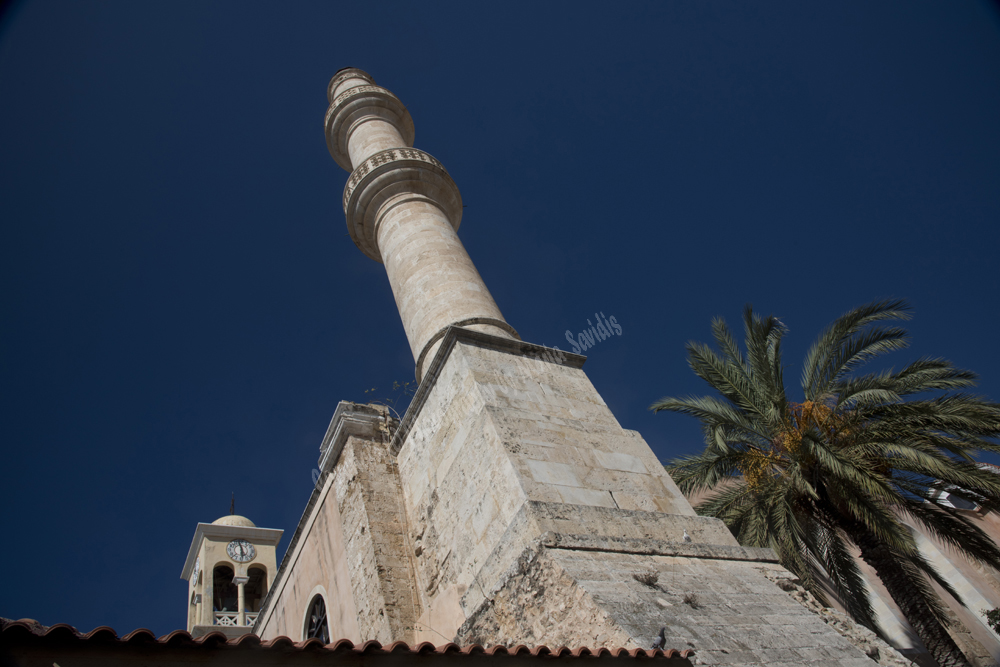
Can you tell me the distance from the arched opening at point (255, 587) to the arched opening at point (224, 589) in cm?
29

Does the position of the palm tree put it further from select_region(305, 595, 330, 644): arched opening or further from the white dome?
the white dome

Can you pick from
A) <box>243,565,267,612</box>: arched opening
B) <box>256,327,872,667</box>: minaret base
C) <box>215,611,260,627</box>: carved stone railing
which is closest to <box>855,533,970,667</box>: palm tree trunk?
<box>256,327,872,667</box>: minaret base

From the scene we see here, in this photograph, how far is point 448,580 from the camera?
5488 mm

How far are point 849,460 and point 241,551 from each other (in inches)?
519

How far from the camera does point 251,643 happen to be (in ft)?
10.00

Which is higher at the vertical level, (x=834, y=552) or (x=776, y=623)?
(x=834, y=552)

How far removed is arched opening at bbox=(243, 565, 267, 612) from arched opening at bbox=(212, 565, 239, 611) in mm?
289

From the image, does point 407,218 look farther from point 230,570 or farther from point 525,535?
point 230,570

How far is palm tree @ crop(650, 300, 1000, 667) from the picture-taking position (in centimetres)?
714

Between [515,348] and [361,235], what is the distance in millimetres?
4335

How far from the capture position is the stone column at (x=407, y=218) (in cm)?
755

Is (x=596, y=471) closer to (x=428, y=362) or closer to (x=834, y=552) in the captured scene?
(x=428, y=362)

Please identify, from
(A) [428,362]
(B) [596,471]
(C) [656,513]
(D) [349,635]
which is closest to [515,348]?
(A) [428,362]

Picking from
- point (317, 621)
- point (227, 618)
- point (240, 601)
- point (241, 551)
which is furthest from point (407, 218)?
point (241, 551)
